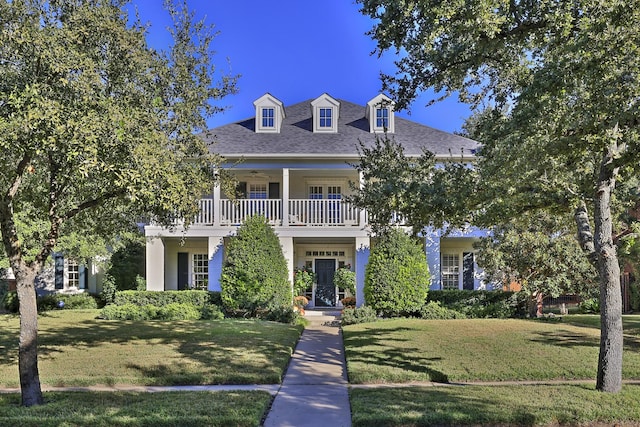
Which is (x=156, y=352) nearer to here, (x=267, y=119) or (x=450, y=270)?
(x=267, y=119)

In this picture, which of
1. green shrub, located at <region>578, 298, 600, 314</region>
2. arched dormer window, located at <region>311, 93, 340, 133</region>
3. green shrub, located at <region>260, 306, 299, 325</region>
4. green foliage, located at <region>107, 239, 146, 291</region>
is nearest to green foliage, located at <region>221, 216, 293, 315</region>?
green shrub, located at <region>260, 306, 299, 325</region>

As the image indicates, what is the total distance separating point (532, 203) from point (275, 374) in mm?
5054

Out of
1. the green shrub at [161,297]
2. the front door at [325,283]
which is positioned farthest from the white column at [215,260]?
the front door at [325,283]

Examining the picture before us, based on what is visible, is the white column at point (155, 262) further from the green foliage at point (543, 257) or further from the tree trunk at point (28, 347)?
the tree trunk at point (28, 347)

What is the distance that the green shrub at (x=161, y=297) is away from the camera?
706 inches

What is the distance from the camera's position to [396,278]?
641 inches

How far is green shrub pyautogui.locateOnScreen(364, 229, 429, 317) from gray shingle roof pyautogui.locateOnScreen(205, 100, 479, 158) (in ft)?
13.5

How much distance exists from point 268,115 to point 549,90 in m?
16.4

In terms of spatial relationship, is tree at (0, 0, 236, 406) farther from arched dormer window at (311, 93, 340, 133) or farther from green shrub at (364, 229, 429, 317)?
arched dormer window at (311, 93, 340, 133)

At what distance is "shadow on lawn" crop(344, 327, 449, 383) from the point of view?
8.77m

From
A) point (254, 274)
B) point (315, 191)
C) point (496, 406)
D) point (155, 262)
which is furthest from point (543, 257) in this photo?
point (155, 262)

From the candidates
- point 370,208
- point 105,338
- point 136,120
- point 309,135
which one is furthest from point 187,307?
point 136,120

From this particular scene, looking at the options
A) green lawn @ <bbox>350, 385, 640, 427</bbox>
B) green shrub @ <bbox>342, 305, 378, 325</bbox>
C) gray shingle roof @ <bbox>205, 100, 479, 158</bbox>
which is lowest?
green shrub @ <bbox>342, 305, 378, 325</bbox>

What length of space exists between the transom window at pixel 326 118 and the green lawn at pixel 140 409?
1514cm
